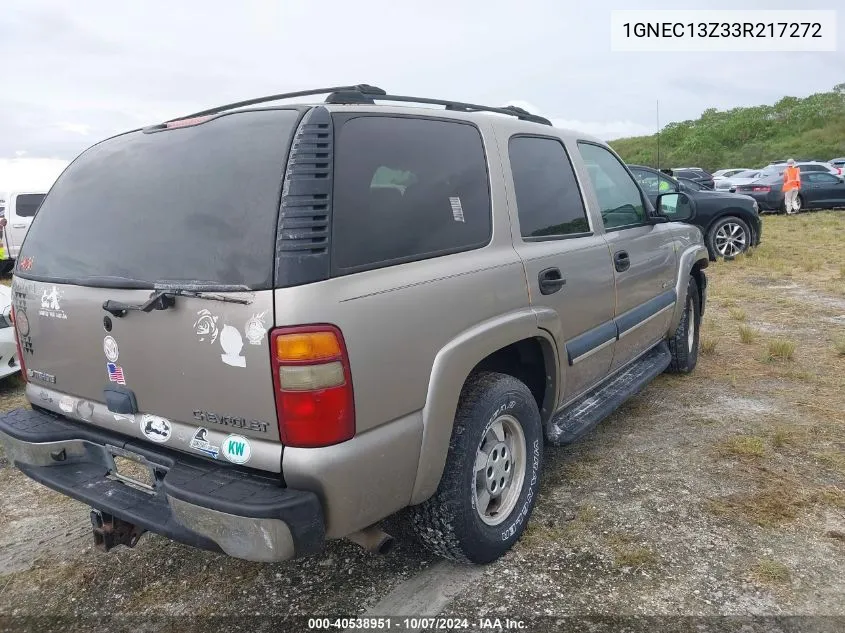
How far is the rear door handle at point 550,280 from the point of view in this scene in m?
2.99

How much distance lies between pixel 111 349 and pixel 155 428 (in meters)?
0.33

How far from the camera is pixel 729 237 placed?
437 inches

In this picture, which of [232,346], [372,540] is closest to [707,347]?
[372,540]

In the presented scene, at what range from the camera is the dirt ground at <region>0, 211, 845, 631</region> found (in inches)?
99.7

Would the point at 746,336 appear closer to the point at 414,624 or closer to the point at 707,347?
the point at 707,347

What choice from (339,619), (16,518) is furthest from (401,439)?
(16,518)

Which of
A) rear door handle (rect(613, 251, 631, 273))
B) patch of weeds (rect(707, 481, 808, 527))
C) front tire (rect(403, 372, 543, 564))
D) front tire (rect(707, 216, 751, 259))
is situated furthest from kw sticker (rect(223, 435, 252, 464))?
front tire (rect(707, 216, 751, 259))

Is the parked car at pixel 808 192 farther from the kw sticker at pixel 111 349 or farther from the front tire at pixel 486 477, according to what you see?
the kw sticker at pixel 111 349

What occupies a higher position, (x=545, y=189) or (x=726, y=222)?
(x=545, y=189)

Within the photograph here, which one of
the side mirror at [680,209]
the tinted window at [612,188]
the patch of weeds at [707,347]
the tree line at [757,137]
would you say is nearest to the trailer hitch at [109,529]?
the tinted window at [612,188]

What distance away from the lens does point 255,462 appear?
2.11 m

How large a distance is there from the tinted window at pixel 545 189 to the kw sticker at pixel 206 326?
4.85 feet

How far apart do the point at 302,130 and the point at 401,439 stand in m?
1.07

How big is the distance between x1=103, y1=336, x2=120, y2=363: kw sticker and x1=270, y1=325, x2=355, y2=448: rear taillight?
729 millimetres
